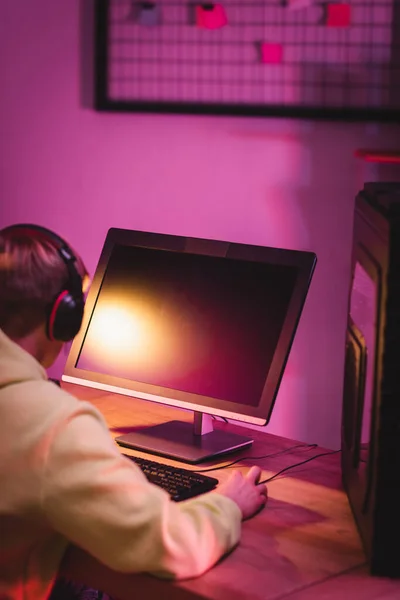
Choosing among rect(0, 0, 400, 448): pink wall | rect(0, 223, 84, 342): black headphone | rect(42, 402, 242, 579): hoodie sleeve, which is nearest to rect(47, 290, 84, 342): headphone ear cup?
rect(0, 223, 84, 342): black headphone

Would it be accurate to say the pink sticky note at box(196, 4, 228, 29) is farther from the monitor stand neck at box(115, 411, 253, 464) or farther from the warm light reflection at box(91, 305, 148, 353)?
the monitor stand neck at box(115, 411, 253, 464)

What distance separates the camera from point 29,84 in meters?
2.98

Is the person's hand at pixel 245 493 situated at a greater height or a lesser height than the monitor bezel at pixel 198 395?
lesser

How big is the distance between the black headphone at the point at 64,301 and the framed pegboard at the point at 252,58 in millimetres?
1326

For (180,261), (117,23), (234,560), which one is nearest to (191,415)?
(180,261)

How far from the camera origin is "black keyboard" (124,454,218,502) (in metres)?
1.54

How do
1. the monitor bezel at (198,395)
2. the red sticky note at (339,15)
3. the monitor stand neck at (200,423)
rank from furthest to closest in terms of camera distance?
the red sticky note at (339,15)
the monitor stand neck at (200,423)
the monitor bezel at (198,395)

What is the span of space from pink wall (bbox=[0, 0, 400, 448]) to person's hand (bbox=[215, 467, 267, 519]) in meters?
1.12

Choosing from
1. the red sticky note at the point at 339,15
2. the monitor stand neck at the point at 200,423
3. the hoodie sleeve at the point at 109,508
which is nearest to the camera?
the hoodie sleeve at the point at 109,508

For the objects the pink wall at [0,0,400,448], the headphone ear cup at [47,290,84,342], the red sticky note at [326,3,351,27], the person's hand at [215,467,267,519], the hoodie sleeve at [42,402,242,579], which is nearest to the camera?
the hoodie sleeve at [42,402,242,579]

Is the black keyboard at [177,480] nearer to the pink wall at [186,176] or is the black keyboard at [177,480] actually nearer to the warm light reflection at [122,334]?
the warm light reflection at [122,334]

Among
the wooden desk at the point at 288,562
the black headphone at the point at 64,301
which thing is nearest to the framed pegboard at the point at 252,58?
the wooden desk at the point at 288,562

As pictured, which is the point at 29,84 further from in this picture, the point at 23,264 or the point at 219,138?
the point at 23,264

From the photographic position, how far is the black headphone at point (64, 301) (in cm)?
137
